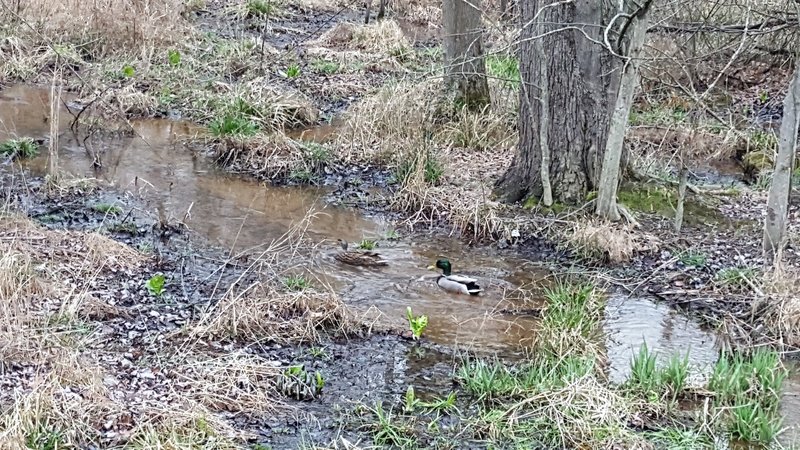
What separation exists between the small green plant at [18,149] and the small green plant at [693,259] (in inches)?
282

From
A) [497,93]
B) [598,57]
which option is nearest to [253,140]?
[497,93]

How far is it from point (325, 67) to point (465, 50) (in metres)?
4.01

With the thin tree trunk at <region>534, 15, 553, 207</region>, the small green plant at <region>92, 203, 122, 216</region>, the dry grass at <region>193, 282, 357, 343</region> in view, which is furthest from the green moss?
the small green plant at <region>92, 203, 122, 216</region>

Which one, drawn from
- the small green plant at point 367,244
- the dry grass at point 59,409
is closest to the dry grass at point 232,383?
the dry grass at point 59,409

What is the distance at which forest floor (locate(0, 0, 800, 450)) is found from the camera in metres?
5.15

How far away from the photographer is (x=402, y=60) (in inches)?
621

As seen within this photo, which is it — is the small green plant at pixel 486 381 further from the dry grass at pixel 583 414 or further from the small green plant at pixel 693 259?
the small green plant at pixel 693 259

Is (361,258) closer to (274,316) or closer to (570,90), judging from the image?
(274,316)

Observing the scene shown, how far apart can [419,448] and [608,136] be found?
4.23m

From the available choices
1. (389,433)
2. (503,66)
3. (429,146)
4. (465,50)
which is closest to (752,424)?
(389,433)

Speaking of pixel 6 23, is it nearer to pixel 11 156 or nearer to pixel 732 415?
pixel 11 156

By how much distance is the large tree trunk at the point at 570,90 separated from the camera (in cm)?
836

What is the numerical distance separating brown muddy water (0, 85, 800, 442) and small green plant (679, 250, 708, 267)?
0.79 m

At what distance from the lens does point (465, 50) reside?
37.5 ft
